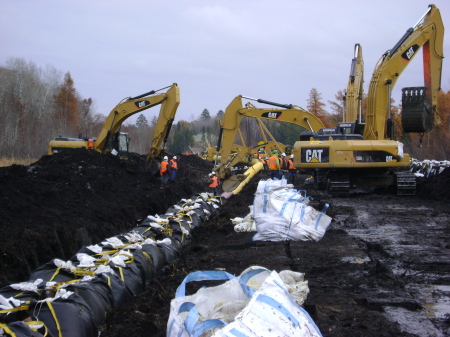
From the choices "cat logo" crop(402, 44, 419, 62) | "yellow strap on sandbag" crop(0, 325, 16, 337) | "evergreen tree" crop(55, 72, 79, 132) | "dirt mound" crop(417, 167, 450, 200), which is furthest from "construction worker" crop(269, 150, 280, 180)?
"evergreen tree" crop(55, 72, 79, 132)

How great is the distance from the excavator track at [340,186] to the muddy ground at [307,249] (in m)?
0.77

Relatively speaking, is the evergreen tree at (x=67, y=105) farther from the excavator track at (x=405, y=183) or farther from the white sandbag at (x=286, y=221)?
the white sandbag at (x=286, y=221)

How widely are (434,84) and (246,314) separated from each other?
16.0 m

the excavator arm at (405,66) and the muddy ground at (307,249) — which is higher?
the excavator arm at (405,66)

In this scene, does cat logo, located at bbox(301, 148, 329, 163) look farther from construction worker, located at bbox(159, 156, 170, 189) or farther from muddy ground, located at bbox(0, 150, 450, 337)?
construction worker, located at bbox(159, 156, 170, 189)

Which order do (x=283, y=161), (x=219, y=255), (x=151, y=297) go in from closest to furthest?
(x=151, y=297), (x=219, y=255), (x=283, y=161)

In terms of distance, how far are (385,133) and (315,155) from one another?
9.45ft

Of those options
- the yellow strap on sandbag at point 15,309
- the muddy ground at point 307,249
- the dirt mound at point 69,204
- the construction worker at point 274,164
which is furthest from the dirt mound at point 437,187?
the yellow strap on sandbag at point 15,309

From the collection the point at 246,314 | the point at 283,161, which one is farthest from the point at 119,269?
the point at 283,161

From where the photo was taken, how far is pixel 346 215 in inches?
443

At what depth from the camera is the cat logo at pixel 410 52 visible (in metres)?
16.6

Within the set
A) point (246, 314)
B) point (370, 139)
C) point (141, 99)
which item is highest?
point (141, 99)

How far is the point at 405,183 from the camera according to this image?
15.4 m

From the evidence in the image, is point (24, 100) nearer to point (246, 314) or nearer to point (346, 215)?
point (346, 215)
